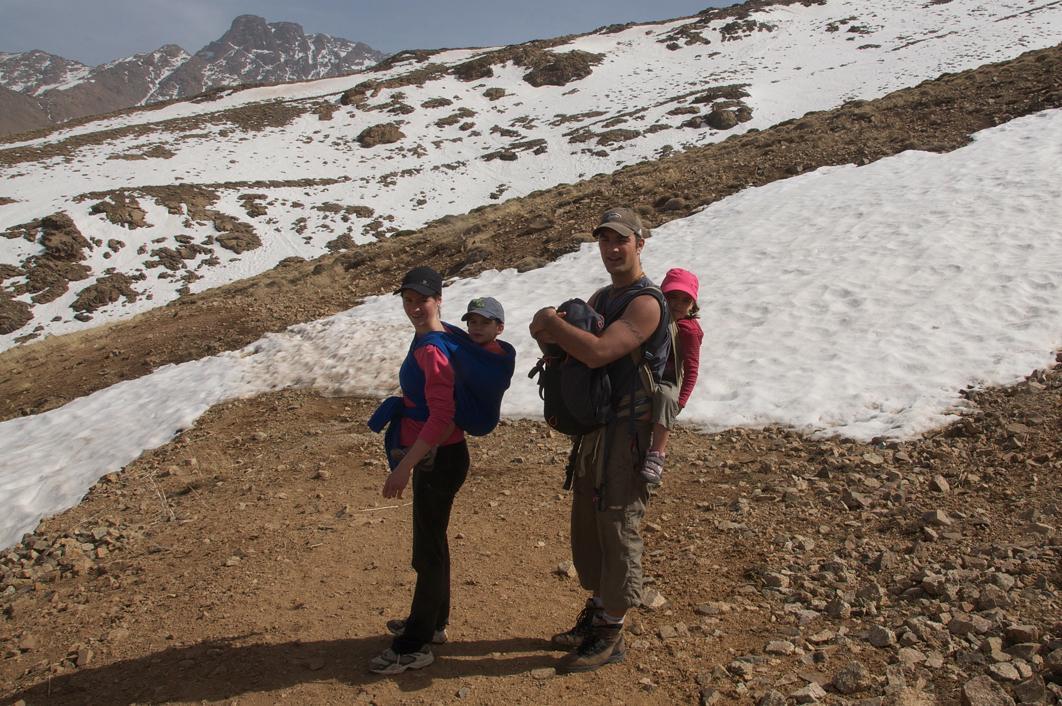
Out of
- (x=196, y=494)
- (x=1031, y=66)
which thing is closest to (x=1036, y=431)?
(x=196, y=494)

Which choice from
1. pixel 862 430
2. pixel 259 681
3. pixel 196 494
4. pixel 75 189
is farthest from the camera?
pixel 75 189

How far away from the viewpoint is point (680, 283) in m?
3.63

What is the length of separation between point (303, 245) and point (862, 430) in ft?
110

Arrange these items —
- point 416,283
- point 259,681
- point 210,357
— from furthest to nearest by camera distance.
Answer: point 210,357, point 259,681, point 416,283

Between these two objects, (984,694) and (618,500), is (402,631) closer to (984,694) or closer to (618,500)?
(618,500)

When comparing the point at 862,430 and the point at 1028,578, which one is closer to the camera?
the point at 1028,578

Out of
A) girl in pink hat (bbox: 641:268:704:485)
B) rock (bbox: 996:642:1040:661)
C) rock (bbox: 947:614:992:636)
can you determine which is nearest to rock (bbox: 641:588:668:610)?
girl in pink hat (bbox: 641:268:704:485)

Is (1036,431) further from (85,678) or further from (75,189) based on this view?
(75,189)

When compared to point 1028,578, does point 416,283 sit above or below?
above

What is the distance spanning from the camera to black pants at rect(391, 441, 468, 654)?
354cm

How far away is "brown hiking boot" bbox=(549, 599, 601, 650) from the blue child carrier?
4.07ft

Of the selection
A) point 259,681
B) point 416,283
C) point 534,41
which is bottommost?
point 259,681

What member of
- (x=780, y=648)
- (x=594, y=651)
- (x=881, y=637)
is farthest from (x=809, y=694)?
(x=594, y=651)

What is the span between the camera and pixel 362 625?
14.0ft
